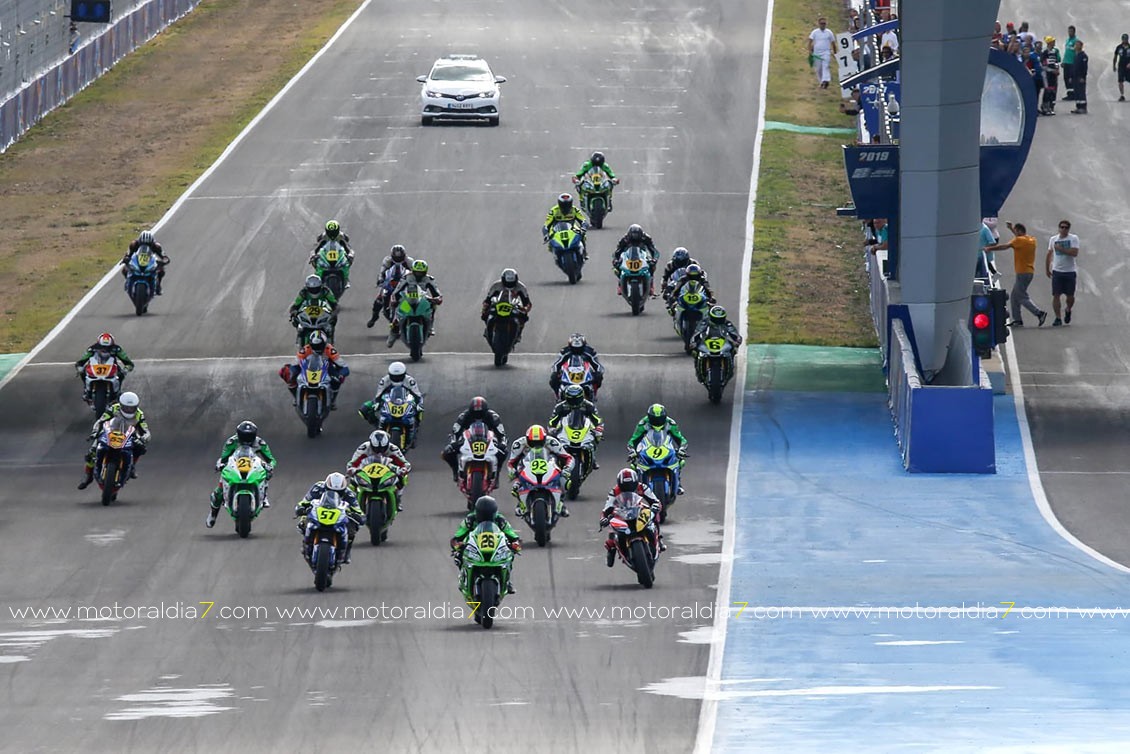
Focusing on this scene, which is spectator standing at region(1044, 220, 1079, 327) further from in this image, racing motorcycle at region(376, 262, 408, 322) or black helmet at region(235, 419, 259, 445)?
Result: black helmet at region(235, 419, 259, 445)

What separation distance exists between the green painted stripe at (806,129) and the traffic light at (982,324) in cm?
2571

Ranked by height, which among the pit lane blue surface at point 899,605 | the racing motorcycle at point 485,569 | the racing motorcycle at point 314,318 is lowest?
the pit lane blue surface at point 899,605

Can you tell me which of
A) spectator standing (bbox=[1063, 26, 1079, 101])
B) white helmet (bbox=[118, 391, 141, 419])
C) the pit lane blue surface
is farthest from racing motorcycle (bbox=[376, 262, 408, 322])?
spectator standing (bbox=[1063, 26, 1079, 101])

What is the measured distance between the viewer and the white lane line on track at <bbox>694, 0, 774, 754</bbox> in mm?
20328

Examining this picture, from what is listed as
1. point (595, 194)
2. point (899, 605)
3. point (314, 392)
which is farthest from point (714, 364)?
point (595, 194)

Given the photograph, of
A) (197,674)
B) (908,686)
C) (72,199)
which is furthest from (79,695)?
(72,199)

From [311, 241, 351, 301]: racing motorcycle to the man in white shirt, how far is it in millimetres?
24401

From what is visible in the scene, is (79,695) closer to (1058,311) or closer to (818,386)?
(818,386)

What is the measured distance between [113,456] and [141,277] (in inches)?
471

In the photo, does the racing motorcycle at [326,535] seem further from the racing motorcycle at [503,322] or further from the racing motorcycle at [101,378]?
the racing motorcycle at [503,322]

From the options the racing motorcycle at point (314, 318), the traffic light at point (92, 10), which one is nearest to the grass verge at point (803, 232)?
the racing motorcycle at point (314, 318)

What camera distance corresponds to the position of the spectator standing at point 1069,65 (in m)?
55.7

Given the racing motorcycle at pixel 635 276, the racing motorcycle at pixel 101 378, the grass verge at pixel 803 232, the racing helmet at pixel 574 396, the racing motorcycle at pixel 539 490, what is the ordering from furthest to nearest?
the grass verge at pixel 803 232
the racing motorcycle at pixel 635 276
the racing motorcycle at pixel 101 378
the racing helmet at pixel 574 396
the racing motorcycle at pixel 539 490

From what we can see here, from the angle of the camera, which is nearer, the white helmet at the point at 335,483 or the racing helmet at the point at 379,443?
the white helmet at the point at 335,483
